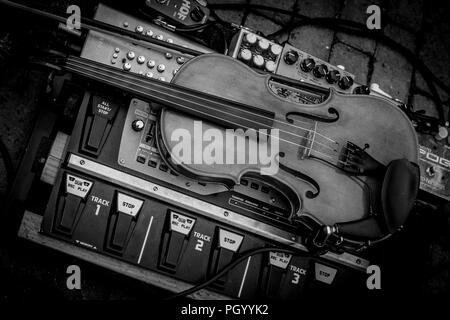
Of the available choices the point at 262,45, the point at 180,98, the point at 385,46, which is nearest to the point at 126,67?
the point at 180,98

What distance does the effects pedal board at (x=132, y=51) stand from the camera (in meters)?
1.50

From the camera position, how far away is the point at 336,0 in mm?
2398

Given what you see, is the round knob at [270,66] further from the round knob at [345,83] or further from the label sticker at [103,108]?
the label sticker at [103,108]

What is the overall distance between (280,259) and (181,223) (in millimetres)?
455

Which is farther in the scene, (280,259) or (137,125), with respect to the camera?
(280,259)

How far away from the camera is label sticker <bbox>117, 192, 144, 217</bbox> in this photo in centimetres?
147

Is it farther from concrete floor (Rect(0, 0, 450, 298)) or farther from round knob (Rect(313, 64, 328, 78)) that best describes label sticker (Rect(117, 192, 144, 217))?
concrete floor (Rect(0, 0, 450, 298))

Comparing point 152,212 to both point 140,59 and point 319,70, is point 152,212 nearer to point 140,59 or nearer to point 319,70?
point 140,59

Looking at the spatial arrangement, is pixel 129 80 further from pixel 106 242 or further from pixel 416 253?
pixel 416 253

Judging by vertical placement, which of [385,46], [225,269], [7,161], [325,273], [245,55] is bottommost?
[225,269]

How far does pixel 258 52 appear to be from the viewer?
5.53 ft

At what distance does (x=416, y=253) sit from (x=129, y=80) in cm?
157

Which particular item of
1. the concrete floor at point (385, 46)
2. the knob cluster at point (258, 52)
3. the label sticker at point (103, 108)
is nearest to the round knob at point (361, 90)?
the knob cluster at point (258, 52)
